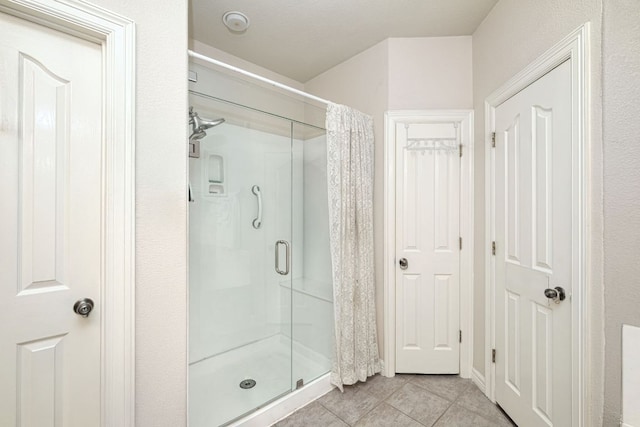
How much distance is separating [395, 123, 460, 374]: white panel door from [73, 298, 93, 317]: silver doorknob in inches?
74.0

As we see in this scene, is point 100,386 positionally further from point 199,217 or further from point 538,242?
point 538,242

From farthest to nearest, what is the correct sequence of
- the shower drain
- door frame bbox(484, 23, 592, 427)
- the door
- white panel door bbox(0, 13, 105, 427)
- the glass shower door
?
1. the glass shower door
2. the shower drain
3. the door
4. door frame bbox(484, 23, 592, 427)
5. white panel door bbox(0, 13, 105, 427)

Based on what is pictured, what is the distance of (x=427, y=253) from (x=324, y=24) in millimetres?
1968

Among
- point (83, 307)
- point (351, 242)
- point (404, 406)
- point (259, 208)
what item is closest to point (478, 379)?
point (404, 406)

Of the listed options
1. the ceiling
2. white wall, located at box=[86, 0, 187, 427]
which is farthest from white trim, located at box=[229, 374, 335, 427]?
the ceiling

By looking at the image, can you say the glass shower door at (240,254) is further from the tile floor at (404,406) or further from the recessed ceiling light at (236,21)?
the recessed ceiling light at (236,21)

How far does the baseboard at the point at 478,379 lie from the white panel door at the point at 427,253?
0.36ft

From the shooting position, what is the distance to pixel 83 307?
1031mm

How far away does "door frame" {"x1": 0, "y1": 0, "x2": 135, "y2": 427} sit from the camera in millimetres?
1023

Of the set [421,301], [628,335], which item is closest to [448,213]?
[421,301]

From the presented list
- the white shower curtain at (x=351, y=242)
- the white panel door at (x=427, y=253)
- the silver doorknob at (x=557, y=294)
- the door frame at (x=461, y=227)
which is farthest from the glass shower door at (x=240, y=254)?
the silver doorknob at (x=557, y=294)

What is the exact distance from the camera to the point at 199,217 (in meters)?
2.09

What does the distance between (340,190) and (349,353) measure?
1.21 meters

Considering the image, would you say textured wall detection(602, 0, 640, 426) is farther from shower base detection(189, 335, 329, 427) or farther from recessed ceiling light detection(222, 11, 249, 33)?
recessed ceiling light detection(222, 11, 249, 33)
